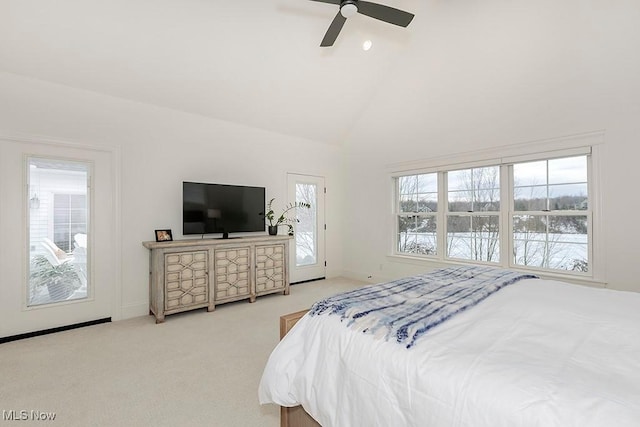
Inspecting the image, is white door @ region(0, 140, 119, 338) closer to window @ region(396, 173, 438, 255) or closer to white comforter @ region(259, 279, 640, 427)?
white comforter @ region(259, 279, 640, 427)

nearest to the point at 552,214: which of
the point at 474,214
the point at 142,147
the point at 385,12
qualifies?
the point at 474,214

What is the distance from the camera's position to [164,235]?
146 inches

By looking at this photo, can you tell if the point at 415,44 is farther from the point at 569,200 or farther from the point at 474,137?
the point at 569,200

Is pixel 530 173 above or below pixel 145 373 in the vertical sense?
above

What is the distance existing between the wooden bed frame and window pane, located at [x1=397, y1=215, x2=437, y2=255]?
349 cm

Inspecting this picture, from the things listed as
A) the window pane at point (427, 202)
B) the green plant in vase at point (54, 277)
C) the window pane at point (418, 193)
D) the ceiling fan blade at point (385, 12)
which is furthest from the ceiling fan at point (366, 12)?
the green plant in vase at point (54, 277)

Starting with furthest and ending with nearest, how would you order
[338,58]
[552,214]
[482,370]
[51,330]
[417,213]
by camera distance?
[417,213], [338,58], [552,214], [51,330], [482,370]

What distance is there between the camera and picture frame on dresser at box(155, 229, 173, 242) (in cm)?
365

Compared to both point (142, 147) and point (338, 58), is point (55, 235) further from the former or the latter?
point (338, 58)

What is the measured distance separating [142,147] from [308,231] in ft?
9.42

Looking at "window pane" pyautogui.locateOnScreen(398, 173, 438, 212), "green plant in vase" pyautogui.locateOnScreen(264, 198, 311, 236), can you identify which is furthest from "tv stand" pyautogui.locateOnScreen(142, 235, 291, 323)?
"window pane" pyautogui.locateOnScreen(398, 173, 438, 212)

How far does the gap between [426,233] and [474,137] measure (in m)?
1.58

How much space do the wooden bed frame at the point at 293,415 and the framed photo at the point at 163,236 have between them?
266 cm

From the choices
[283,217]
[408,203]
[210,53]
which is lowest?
[283,217]
